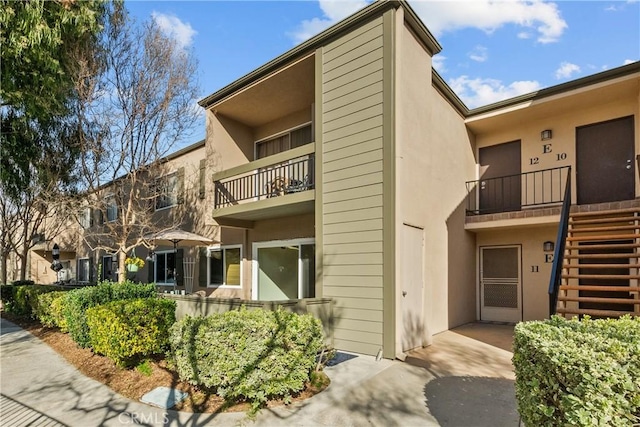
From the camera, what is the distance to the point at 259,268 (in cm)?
1028

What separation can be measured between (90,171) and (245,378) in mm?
7744

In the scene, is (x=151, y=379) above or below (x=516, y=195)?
below

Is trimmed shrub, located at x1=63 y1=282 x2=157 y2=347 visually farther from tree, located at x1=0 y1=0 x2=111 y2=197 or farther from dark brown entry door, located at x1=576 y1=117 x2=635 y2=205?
dark brown entry door, located at x1=576 y1=117 x2=635 y2=205

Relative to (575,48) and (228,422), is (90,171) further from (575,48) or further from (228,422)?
(575,48)

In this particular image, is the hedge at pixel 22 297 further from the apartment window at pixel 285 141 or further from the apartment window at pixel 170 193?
the apartment window at pixel 285 141

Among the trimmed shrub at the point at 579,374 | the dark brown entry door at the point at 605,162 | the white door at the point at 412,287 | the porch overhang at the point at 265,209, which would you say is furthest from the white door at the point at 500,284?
the trimmed shrub at the point at 579,374

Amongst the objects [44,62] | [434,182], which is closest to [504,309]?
[434,182]

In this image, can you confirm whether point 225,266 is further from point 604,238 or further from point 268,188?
point 604,238

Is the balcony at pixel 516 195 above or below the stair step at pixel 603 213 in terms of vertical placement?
above

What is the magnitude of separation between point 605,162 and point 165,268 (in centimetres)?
1373

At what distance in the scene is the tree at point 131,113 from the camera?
8.80 m

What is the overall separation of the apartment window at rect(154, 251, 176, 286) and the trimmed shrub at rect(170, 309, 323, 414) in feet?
28.7

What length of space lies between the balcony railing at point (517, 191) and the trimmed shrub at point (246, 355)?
7.06m

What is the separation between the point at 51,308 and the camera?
8.75m
